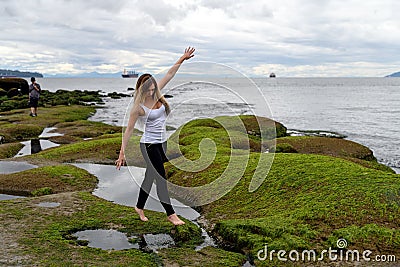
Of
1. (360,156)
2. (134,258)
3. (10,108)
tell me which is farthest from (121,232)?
(10,108)

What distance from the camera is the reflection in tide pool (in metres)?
11.2

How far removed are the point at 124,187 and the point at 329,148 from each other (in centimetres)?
1233

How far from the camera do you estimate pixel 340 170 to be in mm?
10883

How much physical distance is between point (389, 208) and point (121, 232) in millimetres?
5468

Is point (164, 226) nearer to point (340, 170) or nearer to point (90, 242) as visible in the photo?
point (90, 242)

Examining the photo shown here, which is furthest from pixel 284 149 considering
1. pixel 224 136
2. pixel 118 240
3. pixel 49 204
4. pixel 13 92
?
pixel 13 92

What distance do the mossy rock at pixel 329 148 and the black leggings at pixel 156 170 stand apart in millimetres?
12892

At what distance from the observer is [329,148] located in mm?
21922

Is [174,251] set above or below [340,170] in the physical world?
below

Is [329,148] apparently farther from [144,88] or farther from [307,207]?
[144,88]

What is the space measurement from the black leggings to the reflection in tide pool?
1.44 m

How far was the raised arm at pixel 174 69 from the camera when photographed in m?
9.23

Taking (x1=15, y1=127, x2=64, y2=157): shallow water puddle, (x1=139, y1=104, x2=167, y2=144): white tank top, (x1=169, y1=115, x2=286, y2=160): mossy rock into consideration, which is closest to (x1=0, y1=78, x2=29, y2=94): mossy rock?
(x1=15, y1=127, x2=64, y2=157): shallow water puddle

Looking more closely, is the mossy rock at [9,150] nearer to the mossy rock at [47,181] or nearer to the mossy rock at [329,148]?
the mossy rock at [47,181]
